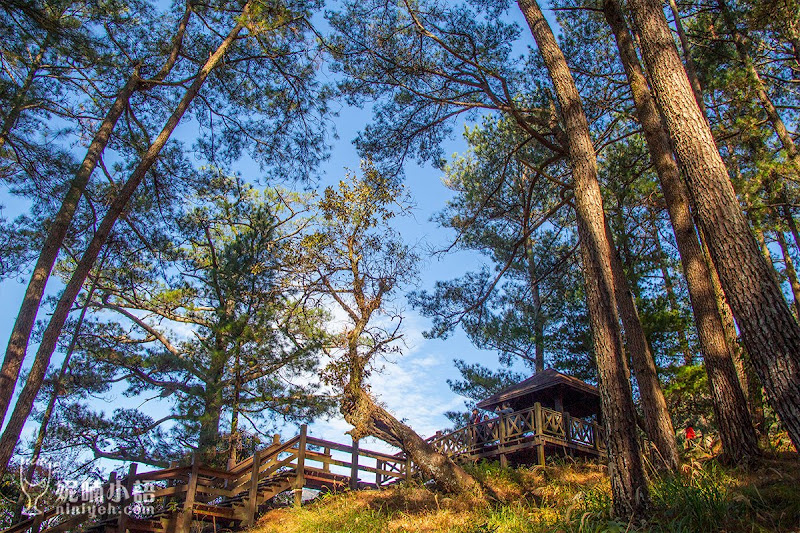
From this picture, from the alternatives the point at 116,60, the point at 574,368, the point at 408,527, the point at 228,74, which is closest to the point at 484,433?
the point at 574,368

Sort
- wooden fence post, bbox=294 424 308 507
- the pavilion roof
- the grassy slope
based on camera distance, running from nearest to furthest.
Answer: the grassy slope
wooden fence post, bbox=294 424 308 507
the pavilion roof

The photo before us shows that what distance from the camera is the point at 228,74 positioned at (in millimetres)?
11367

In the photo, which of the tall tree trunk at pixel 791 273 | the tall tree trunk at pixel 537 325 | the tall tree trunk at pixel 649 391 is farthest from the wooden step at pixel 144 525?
the tall tree trunk at pixel 791 273

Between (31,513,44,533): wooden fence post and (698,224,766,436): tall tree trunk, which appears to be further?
(31,513,44,533): wooden fence post

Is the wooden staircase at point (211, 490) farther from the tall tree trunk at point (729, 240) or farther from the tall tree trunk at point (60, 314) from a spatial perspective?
the tall tree trunk at point (729, 240)

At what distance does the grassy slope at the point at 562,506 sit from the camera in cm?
459

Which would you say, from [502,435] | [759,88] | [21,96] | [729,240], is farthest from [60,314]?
[759,88]

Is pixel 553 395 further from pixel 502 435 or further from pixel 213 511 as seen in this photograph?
pixel 213 511

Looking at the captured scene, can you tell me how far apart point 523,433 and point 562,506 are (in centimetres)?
584

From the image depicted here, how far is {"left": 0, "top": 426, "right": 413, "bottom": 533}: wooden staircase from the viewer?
9.12m

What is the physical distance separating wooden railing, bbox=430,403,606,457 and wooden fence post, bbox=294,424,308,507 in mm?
4341

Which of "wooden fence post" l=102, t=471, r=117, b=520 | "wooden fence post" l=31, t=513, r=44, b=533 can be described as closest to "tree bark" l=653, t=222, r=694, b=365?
"wooden fence post" l=102, t=471, r=117, b=520

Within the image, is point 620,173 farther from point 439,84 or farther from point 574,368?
point 574,368

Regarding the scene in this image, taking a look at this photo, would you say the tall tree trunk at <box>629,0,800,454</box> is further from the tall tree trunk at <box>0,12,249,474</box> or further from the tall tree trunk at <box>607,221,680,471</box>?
the tall tree trunk at <box>0,12,249,474</box>
